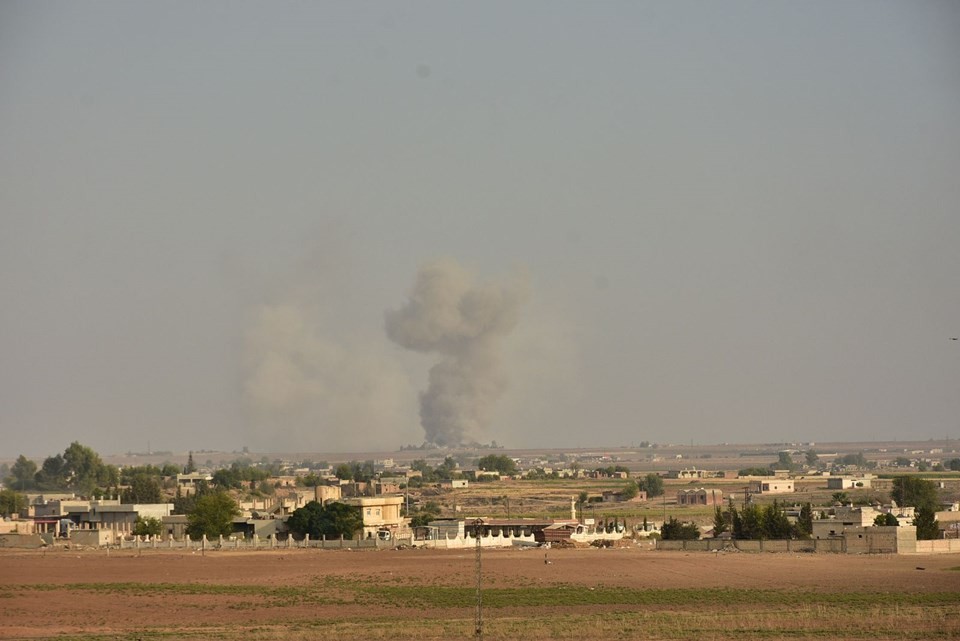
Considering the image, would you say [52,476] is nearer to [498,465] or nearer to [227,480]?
[227,480]

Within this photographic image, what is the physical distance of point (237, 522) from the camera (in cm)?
8144

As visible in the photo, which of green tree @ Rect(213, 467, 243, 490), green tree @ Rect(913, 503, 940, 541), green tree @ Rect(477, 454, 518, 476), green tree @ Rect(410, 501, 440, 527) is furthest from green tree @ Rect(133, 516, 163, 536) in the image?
green tree @ Rect(477, 454, 518, 476)

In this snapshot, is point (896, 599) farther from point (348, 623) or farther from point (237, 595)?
point (237, 595)

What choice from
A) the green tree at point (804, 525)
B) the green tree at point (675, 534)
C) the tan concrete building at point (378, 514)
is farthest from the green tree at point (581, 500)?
the green tree at point (675, 534)

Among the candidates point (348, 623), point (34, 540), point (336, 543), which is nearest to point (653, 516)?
point (336, 543)

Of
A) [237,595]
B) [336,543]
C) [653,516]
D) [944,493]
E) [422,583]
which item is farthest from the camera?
[944,493]

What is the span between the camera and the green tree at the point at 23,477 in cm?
16535

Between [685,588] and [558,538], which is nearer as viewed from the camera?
[685,588]

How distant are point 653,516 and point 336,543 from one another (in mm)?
32585

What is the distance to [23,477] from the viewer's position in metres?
178

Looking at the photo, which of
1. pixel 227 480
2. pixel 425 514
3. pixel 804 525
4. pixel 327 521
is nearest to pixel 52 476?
pixel 227 480

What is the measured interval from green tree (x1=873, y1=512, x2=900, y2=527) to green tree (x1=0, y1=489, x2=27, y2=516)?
56.3 meters

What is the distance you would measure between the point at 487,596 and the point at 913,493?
59.1 metres

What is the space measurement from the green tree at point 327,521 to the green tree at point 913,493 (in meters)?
36.2
